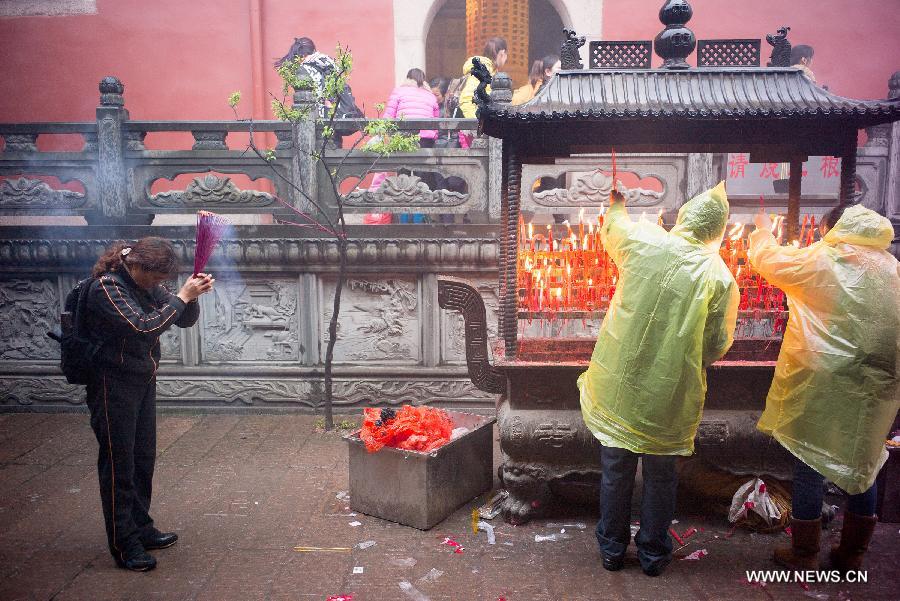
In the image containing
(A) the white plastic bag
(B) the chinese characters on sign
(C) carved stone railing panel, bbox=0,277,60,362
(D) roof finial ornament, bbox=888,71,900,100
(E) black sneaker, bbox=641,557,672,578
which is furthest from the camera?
(B) the chinese characters on sign

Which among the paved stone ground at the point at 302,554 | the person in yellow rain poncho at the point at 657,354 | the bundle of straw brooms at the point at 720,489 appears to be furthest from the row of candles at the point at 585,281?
the paved stone ground at the point at 302,554

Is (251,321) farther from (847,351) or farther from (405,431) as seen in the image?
(847,351)

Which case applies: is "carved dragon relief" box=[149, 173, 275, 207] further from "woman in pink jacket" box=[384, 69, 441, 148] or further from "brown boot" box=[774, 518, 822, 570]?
"brown boot" box=[774, 518, 822, 570]

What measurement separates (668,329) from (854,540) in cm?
164

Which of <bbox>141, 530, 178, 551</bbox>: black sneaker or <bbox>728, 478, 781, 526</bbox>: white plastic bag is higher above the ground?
<bbox>728, 478, 781, 526</bbox>: white plastic bag

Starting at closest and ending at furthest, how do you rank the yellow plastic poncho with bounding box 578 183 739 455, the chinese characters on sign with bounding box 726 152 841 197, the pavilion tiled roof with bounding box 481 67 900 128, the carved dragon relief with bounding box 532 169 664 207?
the yellow plastic poncho with bounding box 578 183 739 455 → the pavilion tiled roof with bounding box 481 67 900 128 → the carved dragon relief with bounding box 532 169 664 207 → the chinese characters on sign with bounding box 726 152 841 197

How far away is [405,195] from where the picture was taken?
6.45 meters

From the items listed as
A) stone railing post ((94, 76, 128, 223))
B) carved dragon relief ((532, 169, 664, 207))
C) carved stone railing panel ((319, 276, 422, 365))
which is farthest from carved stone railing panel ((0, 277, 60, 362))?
carved dragon relief ((532, 169, 664, 207))

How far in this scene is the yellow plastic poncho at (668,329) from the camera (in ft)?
11.4

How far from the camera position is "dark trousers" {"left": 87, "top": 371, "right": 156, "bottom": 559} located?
368 centimetres

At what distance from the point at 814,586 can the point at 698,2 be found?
7.81 m

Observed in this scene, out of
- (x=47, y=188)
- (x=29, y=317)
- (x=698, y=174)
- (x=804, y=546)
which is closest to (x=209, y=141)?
(x=47, y=188)

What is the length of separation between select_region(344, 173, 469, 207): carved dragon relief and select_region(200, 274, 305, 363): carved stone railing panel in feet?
3.65

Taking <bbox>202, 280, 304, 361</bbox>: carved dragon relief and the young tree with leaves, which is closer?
the young tree with leaves
